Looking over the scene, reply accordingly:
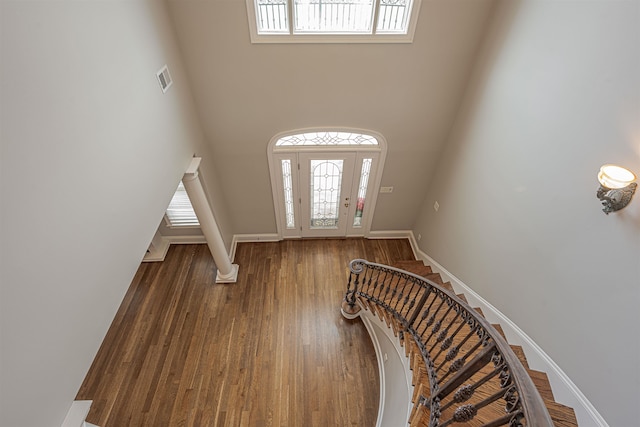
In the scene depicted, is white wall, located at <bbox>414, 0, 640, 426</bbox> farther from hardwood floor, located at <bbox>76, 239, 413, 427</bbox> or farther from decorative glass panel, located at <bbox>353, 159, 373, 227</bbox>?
hardwood floor, located at <bbox>76, 239, 413, 427</bbox>

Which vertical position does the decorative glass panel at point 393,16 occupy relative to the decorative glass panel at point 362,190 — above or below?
above

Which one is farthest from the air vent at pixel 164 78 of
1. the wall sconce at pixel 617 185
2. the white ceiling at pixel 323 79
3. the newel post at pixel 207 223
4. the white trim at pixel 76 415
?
the wall sconce at pixel 617 185

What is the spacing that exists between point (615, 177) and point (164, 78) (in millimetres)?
4038

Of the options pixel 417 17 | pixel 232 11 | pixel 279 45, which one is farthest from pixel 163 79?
pixel 417 17

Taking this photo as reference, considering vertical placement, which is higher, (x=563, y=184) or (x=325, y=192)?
(x=563, y=184)

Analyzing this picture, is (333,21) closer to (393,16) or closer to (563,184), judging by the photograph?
(393,16)

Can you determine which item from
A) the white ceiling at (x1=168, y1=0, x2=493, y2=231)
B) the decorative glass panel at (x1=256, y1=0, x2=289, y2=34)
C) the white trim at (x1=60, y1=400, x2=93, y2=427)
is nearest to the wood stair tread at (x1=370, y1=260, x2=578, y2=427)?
the white trim at (x1=60, y1=400, x2=93, y2=427)

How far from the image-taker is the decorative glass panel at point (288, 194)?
5.12 meters

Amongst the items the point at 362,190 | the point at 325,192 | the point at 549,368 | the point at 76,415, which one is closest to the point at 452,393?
the point at 549,368

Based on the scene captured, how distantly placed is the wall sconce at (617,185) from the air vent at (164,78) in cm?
394

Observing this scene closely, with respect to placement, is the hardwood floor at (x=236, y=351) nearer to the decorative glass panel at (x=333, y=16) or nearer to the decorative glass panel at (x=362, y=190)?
the decorative glass panel at (x=362, y=190)

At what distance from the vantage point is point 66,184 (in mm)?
1948

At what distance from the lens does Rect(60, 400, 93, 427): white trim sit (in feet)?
6.75

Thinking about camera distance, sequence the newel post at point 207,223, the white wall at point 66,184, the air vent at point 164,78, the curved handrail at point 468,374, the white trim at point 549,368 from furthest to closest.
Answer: the newel post at point 207,223, the air vent at point 164,78, the white trim at point 549,368, the white wall at point 66,184, the curved handrail at point 468,374
